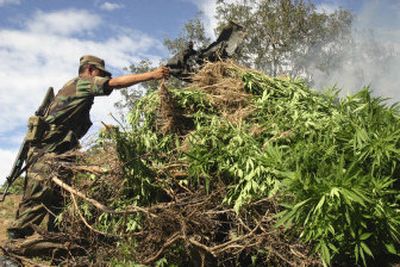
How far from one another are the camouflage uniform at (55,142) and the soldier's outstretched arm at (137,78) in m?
0.14

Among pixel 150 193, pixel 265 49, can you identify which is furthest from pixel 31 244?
pixel 265 49

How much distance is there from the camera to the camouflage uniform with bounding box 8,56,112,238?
543cm

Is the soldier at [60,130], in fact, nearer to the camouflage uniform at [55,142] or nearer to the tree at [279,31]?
the camouflage uniform at [55,142]

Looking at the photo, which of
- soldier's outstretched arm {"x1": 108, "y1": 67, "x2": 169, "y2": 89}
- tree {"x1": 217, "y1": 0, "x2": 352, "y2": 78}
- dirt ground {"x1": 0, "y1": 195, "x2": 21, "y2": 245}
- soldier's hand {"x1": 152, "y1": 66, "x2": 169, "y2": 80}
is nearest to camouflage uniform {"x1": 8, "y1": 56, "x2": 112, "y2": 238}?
soldier's outstretched arm {"x1": 108, "y1": 67, "x2": 169, "y2": 89}

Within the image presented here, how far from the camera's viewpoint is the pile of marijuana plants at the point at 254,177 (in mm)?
3859

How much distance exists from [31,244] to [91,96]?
1.87m

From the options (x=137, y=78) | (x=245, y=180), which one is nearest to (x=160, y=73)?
(x=137, y=78)

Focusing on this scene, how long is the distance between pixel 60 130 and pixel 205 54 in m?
2.10

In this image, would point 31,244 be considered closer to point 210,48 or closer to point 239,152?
point 239,152

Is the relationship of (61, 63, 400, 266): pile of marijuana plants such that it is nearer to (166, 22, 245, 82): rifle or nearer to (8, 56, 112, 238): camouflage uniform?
(166, 22, 245, 82): rifle

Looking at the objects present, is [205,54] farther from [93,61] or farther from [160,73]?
[93,61]

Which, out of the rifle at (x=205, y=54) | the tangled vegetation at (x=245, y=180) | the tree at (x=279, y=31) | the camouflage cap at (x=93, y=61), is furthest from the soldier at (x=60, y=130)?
the tree at (x=279, y=31)

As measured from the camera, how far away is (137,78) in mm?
5305

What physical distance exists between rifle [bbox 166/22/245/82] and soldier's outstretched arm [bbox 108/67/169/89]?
1.75 feet
